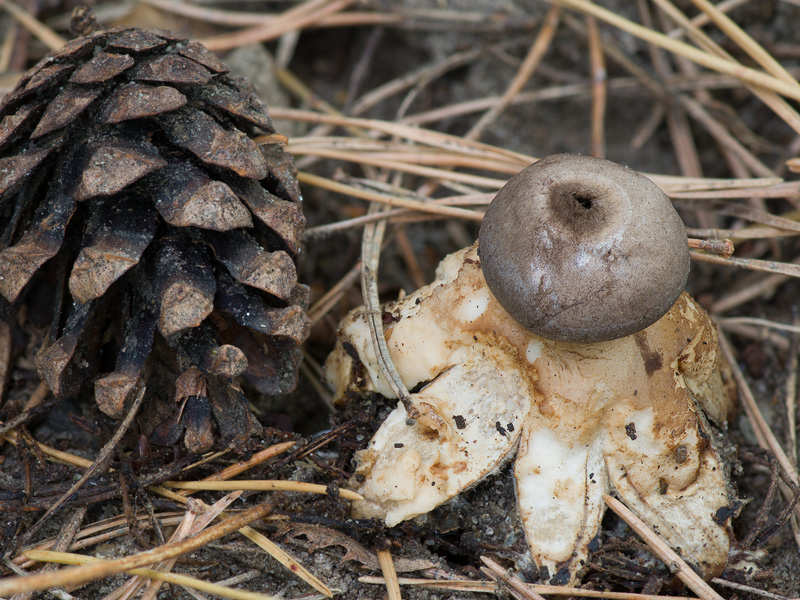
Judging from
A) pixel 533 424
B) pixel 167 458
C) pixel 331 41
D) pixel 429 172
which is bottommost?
pixel 533 424

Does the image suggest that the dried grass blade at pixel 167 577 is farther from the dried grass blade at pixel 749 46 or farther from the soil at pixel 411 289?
the dried grass blade at pixel 749 46

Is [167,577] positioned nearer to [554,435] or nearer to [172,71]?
[554,435]

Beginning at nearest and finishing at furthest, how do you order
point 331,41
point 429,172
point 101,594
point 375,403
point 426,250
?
point 101,594, point 375,403, point 429,172, point 426,250, point 331,41

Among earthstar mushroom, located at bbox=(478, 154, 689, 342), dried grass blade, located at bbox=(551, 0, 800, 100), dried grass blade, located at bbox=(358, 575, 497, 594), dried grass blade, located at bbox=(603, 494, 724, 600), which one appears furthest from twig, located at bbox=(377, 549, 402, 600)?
dried grass blade, located at bbox=(551, 0, 800, 100)

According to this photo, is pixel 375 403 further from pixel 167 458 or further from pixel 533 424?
pixel 167 458

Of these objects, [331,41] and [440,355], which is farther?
[331,41]

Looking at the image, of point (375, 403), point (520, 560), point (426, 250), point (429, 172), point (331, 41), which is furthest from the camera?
point (331, 41)

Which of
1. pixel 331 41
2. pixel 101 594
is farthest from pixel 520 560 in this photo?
pixel 331 41

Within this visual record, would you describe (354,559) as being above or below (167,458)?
below

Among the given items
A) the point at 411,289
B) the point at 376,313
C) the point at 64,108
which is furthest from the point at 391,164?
the point at 64,108
